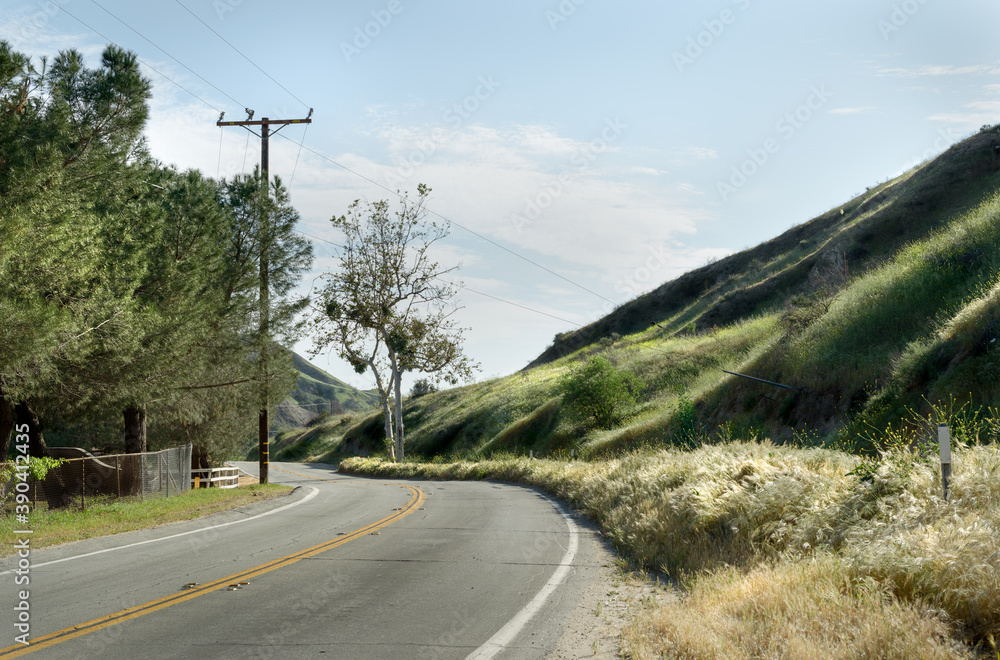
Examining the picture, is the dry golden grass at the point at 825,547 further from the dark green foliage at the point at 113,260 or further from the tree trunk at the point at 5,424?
the tree trunk at the point at 5,424

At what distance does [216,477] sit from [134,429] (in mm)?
9297

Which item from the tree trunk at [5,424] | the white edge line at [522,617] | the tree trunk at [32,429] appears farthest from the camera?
the tree trunk at [32,429]

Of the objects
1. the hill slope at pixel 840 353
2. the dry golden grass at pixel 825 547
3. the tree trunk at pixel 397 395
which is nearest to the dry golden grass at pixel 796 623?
the dry golden grass at pixel 825 547

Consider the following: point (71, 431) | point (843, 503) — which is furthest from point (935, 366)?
point (71, 431)

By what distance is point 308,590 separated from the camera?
7.79 m

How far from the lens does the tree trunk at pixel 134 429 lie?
Result: 21344mm

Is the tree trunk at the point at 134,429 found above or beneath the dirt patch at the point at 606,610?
above

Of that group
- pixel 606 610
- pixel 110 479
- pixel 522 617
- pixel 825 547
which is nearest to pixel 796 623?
pixel 606 610

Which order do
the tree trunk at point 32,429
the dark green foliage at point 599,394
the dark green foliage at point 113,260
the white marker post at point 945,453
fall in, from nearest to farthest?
the white marker post at point 945,453 < the dark green foliage at point 113,260 < the tree trunk at point 32,429 < the dark green foliage at point 599,394

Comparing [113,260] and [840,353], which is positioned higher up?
[113,260]

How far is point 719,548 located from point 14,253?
41.0 ft

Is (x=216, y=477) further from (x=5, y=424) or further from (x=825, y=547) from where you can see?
(x=825, y=547)

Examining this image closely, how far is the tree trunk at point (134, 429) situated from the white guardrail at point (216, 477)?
258 inches

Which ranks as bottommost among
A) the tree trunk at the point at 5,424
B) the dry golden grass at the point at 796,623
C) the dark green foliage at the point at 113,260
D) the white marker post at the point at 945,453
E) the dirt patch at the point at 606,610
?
the dirt patch at the point at 606,610
